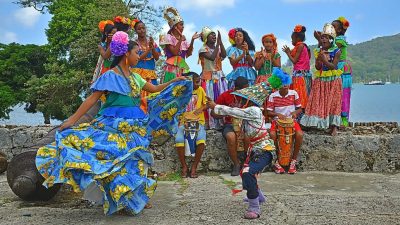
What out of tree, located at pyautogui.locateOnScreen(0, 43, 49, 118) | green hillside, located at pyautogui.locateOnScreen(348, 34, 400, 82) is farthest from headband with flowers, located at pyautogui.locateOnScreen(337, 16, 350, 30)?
green hillside, located at pyautogui.locateOnScreen(348, 34, 400, 82)

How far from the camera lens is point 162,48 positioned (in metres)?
8.19

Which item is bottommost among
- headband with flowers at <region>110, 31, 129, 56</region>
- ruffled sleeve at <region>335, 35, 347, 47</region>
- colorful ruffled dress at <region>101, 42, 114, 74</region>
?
headband with flowers at <region>110, 31, 129, 56</region>

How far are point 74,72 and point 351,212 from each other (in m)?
14.1

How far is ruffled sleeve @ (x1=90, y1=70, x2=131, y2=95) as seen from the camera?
4.91 meters

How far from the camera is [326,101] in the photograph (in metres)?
7.83

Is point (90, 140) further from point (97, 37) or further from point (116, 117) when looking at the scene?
point (97, 37)

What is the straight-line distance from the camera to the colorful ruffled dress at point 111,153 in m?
4.70

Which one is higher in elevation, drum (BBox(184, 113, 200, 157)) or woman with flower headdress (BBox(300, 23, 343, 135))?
woman with flower headdress (BBox(300, 23, 343, 135))

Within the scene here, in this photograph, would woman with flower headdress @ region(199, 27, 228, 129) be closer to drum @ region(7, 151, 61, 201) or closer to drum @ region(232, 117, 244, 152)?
drum @ region(232, 117, 244, 152)

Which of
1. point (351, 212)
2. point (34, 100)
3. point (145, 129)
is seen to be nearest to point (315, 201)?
point (351, 212)

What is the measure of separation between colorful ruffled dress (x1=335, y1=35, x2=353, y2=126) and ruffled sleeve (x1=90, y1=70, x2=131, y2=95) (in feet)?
13.8

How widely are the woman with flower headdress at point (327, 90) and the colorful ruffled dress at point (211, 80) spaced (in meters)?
1.49

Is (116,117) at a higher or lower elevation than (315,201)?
higher

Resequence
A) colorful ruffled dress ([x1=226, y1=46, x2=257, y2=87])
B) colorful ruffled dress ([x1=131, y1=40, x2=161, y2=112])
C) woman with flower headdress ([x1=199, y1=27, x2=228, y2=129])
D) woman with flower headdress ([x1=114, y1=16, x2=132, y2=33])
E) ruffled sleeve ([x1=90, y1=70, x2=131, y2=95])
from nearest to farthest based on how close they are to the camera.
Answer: ruffled sleeve ([x1=90, y1=70, x2=131, y2=95]), woman with flower headdress ([x1=114, y1=16, x2=132, y2=33]), colorful ruffled dress ([x1=131, y1=40, x2=161, y2=112]), woman with flower headdress ([x1=199, y1=27, x2=228, y2=129]), colorful ruffled dress ([x1=226, y1=46, x2=257, y2=87])
